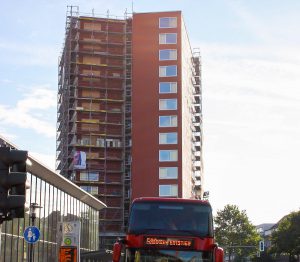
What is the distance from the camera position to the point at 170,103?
9781 cm

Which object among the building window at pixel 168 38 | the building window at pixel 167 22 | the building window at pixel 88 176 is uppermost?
the building window at pixel 167 22

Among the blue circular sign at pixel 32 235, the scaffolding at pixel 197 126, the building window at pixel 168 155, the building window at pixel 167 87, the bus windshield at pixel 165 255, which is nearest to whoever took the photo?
the bus windshield at pixel 165 255

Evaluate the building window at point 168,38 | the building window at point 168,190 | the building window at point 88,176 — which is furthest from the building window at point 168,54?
the building window at point 88,176

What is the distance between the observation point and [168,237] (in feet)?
56.8

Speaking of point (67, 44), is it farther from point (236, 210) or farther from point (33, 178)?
point (33, 178)

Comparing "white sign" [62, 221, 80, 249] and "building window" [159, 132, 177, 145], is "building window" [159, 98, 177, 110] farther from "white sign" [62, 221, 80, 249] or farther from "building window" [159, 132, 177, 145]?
"white sign" [62, 221, 80, 249]

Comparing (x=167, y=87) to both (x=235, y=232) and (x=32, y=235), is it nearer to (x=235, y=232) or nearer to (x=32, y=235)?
(x=235, y=232)

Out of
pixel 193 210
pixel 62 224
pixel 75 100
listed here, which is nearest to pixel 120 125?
pixel 75 100

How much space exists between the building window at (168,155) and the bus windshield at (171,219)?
76.3 metres

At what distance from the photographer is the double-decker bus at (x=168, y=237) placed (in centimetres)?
1708

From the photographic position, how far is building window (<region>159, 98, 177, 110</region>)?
319 feet

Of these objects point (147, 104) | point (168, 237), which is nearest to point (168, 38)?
point (147, 104)

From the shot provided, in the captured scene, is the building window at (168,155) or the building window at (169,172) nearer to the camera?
the building window at (169,172)

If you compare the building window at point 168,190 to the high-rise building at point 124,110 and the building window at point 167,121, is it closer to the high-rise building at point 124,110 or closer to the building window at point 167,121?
the high-rise building at point 124,110
